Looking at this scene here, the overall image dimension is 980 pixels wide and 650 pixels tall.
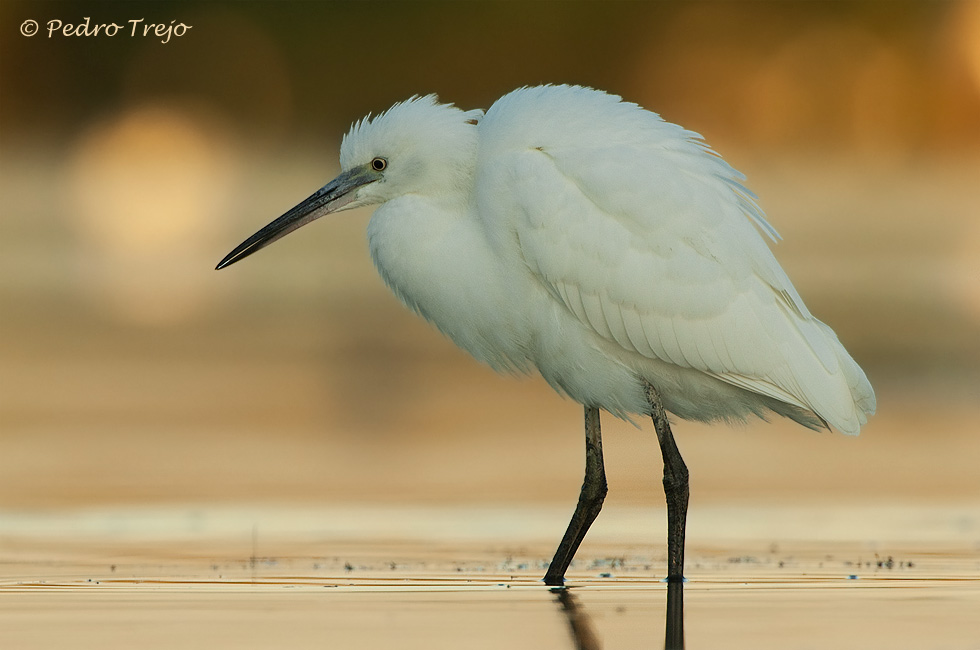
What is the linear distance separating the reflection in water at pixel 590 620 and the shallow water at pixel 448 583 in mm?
17

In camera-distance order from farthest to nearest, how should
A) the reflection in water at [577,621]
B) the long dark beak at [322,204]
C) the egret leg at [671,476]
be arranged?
the long dark beak at [322,204] → the egret leg at [671,476] → the reflection in water at [577,621]

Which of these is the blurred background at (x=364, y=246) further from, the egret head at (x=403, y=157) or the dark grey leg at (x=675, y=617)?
the dark grey leg at (x=675, y=617)

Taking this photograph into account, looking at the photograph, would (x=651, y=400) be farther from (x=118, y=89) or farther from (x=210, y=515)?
(x=118, y=89)

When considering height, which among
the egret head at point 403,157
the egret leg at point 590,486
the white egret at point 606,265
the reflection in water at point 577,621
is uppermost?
the egret head at point 403,157

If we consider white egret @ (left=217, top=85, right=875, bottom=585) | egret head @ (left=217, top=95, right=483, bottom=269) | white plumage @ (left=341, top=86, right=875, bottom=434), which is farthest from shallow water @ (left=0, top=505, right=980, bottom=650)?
egret head @ (left=217, top=95, right=483, bottom=269)

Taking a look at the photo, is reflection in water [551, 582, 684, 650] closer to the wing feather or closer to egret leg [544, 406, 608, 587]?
egret leg [544, 406, 608, 587]

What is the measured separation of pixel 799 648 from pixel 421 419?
287 inches

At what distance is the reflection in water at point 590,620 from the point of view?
602 centimetres

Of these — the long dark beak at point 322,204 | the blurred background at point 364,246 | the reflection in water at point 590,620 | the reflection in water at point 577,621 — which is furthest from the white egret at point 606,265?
the blurred background at point 364,246

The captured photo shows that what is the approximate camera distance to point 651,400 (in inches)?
311

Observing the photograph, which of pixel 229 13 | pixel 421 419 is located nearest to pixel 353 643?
pixel 421 419

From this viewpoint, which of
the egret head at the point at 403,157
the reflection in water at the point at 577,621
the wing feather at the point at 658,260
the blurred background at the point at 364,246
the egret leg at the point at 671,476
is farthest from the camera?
the blurred background at the point at 364,246

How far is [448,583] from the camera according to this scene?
720cm

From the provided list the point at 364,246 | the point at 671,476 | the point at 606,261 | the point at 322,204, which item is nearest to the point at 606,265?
the point at 606,261
